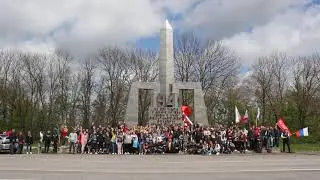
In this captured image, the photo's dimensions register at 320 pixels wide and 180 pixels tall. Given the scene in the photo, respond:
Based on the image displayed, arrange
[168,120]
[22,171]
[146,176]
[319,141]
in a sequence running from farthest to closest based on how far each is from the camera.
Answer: [319,141] < [168,120] < [22,171] < [146,176]

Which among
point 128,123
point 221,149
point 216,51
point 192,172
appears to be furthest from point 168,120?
point 216,51

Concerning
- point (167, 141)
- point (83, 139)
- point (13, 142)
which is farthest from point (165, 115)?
point (13, 142)

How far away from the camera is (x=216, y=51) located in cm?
6538

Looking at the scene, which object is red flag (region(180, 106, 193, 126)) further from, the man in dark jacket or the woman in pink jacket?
the man in dark jacket

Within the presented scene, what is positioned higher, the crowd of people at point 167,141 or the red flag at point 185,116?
the red flag at point 185,116

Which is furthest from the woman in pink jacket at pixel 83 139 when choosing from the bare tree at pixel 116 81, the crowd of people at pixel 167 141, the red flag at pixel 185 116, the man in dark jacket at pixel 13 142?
the bare tree at pixel 116 81

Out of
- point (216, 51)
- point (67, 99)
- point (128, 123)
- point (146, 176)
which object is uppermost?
point (216, 51)

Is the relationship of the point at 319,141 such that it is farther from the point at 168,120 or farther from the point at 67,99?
the point at 67,99

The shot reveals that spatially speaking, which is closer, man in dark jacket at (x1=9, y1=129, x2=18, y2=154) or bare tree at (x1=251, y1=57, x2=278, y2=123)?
man in dark jacket at (x1=9, y1=129, x2=18, y2=154)

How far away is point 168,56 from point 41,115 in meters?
34.4

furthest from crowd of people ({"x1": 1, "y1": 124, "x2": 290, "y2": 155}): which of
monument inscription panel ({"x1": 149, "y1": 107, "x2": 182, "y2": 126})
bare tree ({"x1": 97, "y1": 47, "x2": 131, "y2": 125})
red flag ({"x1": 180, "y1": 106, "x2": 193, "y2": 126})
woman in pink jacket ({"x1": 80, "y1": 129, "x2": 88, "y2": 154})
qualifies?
bare tree ({"x1": 97, "y1": 47, "x2": 131, "y2": 125})

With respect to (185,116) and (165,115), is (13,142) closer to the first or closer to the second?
(165,115)

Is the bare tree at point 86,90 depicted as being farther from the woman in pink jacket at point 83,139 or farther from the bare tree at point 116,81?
the woman in pink jacket at point 83,139

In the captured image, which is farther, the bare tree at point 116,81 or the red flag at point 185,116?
the bare tree at point 116,81
